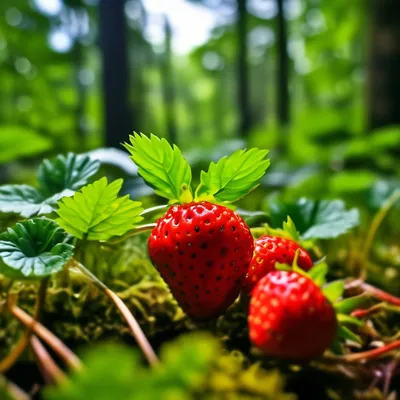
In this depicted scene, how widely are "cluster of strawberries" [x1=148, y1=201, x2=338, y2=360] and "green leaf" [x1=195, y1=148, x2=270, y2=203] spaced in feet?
0.12

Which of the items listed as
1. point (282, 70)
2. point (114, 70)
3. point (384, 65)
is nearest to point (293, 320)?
point (384, 65)

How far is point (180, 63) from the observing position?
15.8 m

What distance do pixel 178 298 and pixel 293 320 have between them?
0.20 metres

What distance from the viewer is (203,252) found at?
1.90 ft

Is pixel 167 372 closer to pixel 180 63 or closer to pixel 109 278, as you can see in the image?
pixel 109 278

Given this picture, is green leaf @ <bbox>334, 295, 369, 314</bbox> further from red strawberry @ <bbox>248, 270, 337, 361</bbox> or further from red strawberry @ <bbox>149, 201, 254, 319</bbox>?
red strawberry @ <bbox>149, 201, 254, 319</bbox>

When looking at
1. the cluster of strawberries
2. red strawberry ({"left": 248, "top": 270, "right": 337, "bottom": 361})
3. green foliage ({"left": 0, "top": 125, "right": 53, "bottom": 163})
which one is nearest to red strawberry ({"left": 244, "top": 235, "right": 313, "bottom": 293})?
the cluster of strawberries

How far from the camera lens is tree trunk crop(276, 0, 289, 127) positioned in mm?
4770

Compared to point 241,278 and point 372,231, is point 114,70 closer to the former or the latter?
point 372,231

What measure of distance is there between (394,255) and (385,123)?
1732 mm

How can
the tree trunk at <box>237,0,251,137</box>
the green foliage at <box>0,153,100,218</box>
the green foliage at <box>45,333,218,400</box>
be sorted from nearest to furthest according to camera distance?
the green foliage at <box>45,333,218,400</box>, the green foliage at <box>0,153,100,218</box>, the tree trunk at <box>237,0,251,137</box>

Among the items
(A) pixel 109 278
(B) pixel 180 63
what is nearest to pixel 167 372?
(A) pixel 109 278

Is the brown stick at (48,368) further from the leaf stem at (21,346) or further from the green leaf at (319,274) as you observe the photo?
the green leaf at (319,274)

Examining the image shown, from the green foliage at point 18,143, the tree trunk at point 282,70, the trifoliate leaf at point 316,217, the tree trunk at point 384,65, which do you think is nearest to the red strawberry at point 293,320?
the trifoliate leaf at point 316,217
